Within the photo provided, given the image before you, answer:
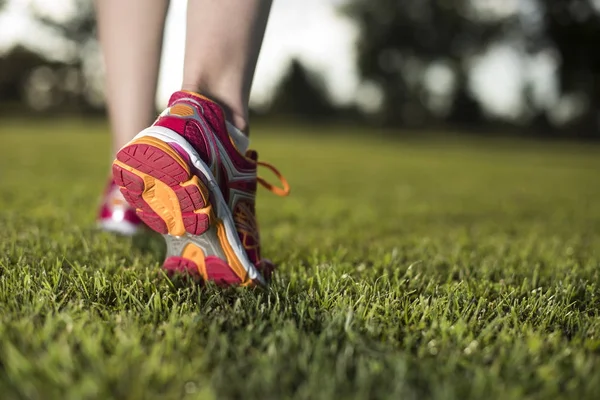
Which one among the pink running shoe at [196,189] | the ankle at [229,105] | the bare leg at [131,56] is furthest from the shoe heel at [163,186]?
the bare leg at [131,56]

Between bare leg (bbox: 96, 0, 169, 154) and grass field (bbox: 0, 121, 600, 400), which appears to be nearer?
grass field (bbox: 0, 121, 600, 400)

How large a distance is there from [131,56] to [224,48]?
778 millimetres

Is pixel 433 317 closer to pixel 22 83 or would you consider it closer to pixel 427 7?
pixel 427 7

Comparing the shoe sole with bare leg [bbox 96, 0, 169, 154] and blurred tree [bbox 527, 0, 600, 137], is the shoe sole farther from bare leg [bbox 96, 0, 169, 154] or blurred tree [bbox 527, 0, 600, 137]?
blurred tree [bbox 527, 0, 600, 137]

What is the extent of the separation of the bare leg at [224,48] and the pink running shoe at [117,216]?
89 cm

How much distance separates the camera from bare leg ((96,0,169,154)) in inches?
84.4

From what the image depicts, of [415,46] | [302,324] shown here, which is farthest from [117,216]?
[415,46]

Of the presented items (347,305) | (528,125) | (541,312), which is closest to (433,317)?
(347,305)

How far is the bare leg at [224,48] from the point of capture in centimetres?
158

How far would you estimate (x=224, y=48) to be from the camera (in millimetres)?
1589

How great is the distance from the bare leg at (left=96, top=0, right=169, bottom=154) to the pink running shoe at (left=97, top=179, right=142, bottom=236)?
0.23m

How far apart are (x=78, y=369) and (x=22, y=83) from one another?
A: 4409cm

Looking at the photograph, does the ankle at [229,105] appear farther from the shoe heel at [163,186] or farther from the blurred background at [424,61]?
the blurred background at [424,61]

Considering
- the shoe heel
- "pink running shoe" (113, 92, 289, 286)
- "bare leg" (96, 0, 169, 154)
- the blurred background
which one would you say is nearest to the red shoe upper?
"pink running shoe" (113, 92, 289, 286)
